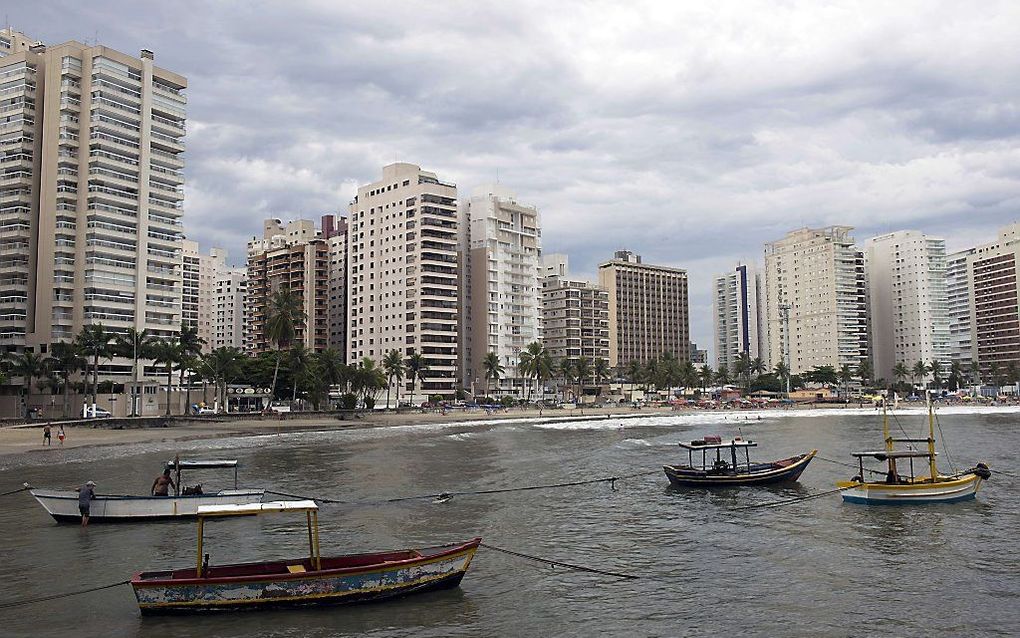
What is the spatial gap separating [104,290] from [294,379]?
3464cm

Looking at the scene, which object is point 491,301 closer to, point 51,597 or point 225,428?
point 225,428

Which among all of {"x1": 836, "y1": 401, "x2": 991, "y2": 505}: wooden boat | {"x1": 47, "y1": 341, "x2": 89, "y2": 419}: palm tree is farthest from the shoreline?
{"x1": 836, "y1": 401, "x2": 991, "y2": 505}: wooden boat

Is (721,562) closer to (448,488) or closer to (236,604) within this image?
(236,604)

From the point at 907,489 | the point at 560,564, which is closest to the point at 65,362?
the point at 560,564

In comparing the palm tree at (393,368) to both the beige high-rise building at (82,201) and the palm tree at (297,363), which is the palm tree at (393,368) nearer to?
the palm tree at (297,363)

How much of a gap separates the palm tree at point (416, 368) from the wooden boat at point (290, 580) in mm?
141847

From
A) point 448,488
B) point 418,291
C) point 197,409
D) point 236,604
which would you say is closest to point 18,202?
point 197,409

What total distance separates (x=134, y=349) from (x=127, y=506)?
9268 centimetres

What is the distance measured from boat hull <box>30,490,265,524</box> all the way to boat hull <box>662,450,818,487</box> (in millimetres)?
23991

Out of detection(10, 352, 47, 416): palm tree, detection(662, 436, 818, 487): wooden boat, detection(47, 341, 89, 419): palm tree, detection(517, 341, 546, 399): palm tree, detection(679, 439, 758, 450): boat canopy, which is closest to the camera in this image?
detection(679, 439, 758, 450): boat canopy

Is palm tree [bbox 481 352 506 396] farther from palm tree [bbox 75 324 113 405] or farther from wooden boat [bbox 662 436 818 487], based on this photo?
wooden boat [bbox 662 436 818 487]

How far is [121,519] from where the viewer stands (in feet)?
112

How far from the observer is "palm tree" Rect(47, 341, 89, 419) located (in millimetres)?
109125

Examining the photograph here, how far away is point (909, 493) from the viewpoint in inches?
1478
